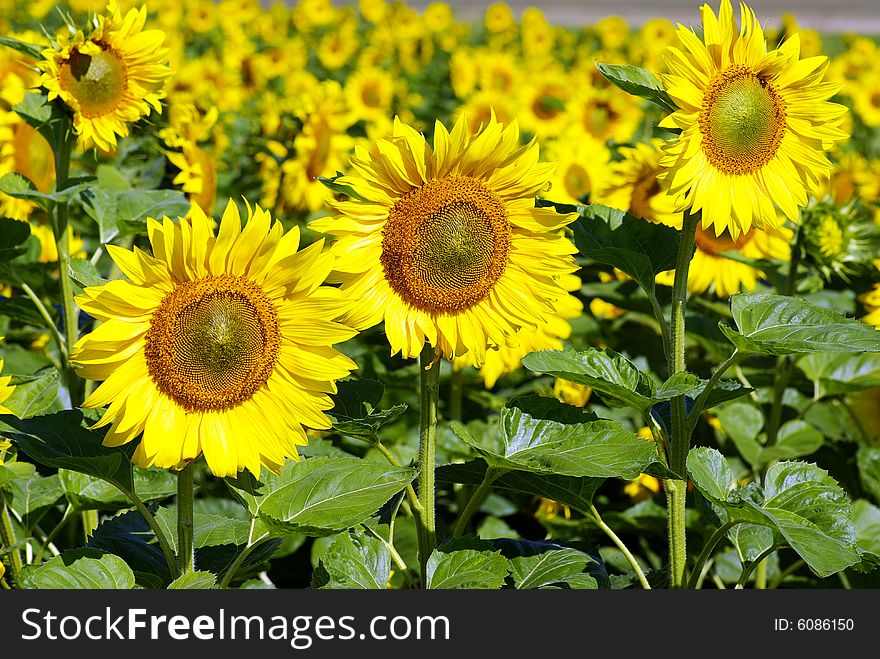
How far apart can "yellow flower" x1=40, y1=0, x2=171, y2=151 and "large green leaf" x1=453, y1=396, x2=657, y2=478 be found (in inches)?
41.1

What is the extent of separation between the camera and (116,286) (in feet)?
4.45

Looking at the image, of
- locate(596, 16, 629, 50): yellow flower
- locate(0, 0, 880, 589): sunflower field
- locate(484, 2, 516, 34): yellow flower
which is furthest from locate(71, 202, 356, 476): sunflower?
locate(484, 2, 516, 34): yellow flower


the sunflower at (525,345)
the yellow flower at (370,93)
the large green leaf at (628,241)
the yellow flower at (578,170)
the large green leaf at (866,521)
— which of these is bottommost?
the large green leaf at (866,521)

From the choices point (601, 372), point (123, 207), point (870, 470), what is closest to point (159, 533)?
point (601, 372)

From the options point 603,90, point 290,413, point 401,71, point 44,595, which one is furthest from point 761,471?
point 401,71

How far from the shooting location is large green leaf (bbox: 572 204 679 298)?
1.74 metres

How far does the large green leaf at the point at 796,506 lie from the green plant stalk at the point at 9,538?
44.8 inches

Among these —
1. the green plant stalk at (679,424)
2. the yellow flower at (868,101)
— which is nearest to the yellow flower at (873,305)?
the green plant stalk at (679,424)

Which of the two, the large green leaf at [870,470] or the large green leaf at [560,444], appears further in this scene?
the large green leaf at [870,470]

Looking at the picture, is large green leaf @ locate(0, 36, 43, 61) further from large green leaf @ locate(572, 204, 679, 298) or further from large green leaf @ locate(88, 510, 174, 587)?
large green leaf @ locate(572, 204, 679, 298)

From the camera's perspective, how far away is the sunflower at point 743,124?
63.4 inches

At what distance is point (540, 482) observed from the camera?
5.77ft

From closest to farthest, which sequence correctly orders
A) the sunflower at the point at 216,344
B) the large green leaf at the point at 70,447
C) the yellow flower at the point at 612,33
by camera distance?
the sunflower at the point at 216,344 < the large green leaf at the point at 70,447 < the yellow flower at the point at 612,33

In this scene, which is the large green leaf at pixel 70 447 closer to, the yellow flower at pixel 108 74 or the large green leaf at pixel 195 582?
the large green leaf at pixel 195 582
